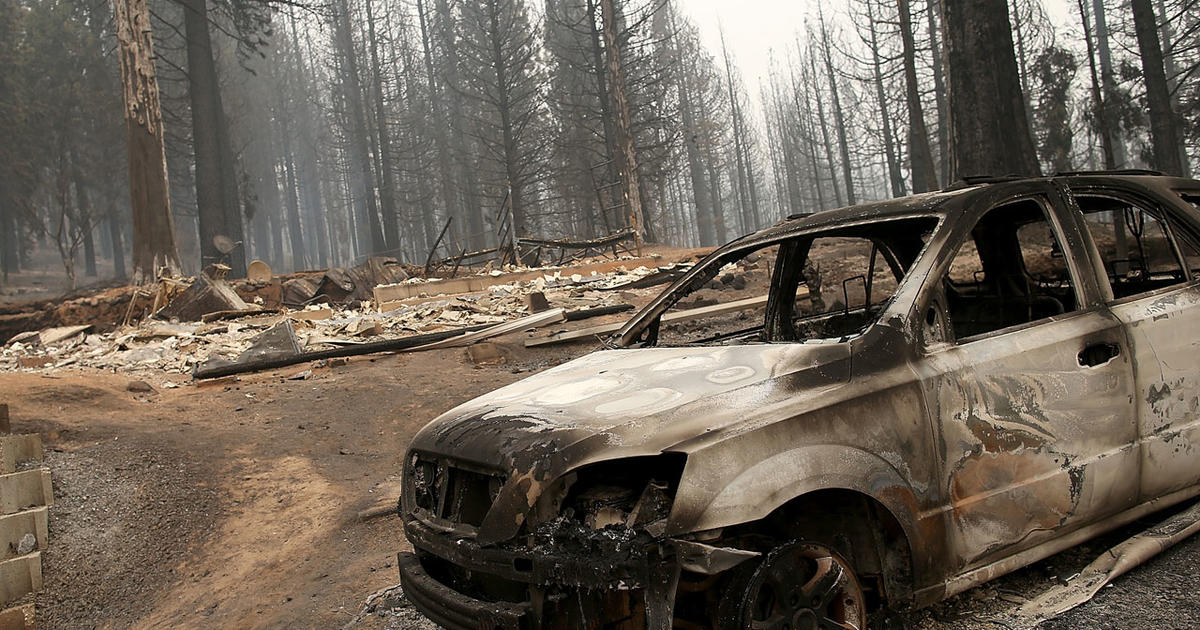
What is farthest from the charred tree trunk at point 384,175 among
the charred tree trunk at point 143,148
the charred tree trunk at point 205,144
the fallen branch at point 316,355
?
the fallen branch at point 316,355

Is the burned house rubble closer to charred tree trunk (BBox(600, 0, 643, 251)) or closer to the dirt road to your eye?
the dirt road

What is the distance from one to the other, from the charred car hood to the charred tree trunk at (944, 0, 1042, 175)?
333 inches

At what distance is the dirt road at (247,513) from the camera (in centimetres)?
313

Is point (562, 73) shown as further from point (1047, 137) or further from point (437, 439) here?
point (437, 439)

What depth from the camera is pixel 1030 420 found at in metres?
2.73

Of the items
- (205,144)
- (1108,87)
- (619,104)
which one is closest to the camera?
(1108,87)

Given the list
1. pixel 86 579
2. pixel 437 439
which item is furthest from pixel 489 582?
pixel 86 579

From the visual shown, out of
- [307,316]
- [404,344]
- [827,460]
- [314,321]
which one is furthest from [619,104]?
[827,460]

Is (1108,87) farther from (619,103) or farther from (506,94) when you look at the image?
(506,94)

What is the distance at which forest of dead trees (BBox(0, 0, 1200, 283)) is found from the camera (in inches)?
576

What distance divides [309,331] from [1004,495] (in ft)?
30.3

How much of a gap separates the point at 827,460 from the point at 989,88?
922 centimetres

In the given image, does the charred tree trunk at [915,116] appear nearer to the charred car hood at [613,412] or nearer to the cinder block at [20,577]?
the charred car hood at [613,412]

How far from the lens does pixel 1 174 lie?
3105 cm
